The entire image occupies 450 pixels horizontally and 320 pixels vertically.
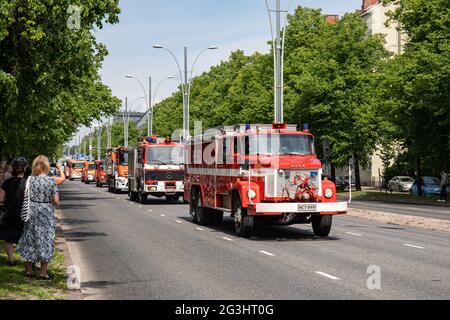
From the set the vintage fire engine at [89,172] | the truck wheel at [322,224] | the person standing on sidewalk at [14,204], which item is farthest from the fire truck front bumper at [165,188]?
the vintage fire engine at [89,172]

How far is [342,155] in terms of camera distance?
50.8m

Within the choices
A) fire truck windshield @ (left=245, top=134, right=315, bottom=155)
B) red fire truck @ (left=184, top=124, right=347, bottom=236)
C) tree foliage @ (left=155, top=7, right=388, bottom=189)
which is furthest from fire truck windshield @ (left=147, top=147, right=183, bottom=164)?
fire truck windshield @ (left=245, top=134, right=315, bottom=155)

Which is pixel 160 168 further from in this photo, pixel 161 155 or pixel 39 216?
pixel 39 216

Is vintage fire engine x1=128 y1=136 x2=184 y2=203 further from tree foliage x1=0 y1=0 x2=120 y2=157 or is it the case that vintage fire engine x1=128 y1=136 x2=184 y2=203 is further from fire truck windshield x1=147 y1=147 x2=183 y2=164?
tree foliage x1=0 y1=0 x2=120 y2=157

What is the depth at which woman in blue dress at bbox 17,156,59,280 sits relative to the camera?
33.7ft

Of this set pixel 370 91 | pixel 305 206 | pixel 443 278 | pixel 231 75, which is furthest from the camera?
pixel 231 75

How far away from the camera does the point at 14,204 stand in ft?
35.7

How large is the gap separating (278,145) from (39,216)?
28.1ft

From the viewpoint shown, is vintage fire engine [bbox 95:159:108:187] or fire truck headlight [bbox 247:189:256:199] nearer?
fire truck headlight [bbox 247:189:256:199]

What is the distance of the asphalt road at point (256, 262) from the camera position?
9.65m

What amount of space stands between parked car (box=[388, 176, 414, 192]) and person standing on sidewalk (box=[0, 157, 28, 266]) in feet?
162
